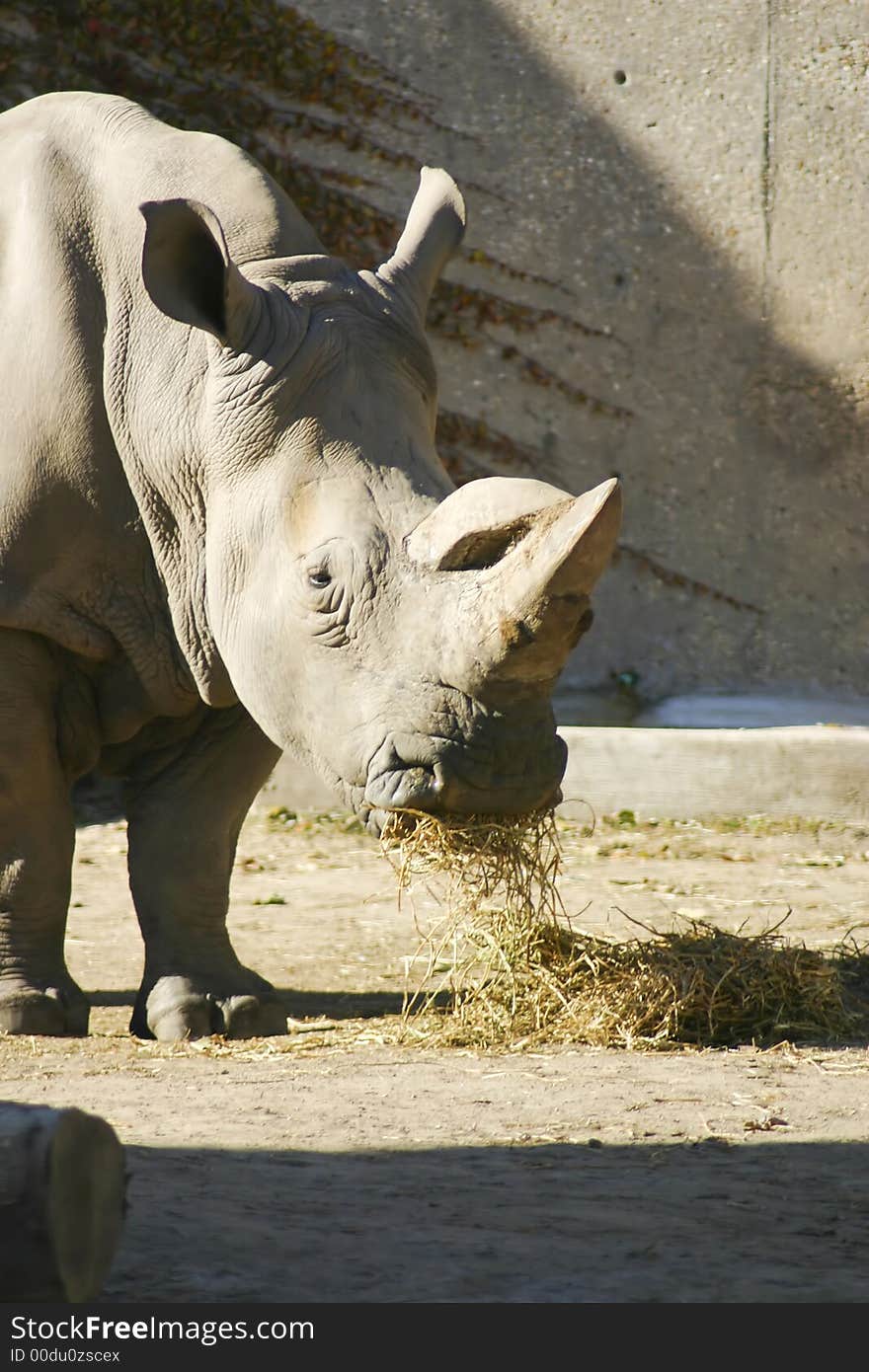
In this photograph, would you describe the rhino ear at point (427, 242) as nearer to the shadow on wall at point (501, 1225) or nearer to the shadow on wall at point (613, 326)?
the shadow on wall at point (501, 1225)

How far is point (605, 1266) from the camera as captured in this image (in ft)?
9.23

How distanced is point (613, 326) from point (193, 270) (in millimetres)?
6539

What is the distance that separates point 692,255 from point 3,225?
6305mm

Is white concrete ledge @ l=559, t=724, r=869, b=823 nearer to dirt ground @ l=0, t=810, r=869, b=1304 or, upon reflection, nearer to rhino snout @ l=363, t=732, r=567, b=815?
dirt ground @ l=0, t=810, r=869, b=1304

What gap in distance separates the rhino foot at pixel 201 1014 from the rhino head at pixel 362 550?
0.77m

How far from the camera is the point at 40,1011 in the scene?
16.4ft

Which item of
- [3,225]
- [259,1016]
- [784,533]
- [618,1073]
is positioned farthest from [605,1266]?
[784,533]

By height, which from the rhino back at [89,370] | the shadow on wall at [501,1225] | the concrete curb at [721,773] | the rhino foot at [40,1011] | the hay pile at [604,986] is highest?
the rhino back at [89,370]

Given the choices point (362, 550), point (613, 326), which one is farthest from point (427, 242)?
point (613, 326)

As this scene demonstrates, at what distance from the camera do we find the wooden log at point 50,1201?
228cm

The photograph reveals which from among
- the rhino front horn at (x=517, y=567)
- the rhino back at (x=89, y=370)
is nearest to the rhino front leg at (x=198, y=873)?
the rhino back at (x=89, y=370)

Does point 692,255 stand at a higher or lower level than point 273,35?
lower

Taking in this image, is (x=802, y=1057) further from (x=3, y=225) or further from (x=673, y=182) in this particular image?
(x=673, y=182)

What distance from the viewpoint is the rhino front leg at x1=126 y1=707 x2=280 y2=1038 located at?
5.12 metres
